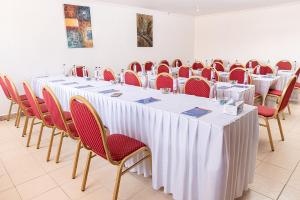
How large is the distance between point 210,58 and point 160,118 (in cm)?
758

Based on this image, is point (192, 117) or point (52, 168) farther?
point (52, 168)

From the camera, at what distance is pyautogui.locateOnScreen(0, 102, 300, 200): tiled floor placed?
2088 millimetres

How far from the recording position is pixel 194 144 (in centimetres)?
165

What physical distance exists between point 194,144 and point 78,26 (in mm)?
4883

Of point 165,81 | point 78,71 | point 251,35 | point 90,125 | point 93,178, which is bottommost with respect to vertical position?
point 93,178

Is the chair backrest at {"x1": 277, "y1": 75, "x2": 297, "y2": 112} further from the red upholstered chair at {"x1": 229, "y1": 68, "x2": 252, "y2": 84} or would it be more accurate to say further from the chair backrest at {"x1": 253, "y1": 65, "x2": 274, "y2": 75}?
the chair backrest at {"x1": 253, "y1": 65, "x2": 274, "y2": 75}

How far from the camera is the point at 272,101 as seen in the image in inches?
192

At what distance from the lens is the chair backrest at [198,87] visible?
3.06m

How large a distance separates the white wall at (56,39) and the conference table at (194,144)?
3491 millimetres

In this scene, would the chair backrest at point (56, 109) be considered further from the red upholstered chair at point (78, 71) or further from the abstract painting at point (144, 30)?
the abstract painting at point (144, 30)

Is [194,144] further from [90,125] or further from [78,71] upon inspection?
[78,71]

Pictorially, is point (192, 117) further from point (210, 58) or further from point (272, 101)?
point (210, 58)

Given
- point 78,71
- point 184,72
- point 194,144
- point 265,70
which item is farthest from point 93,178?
point 265,70

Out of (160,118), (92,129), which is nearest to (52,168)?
(92,129)
